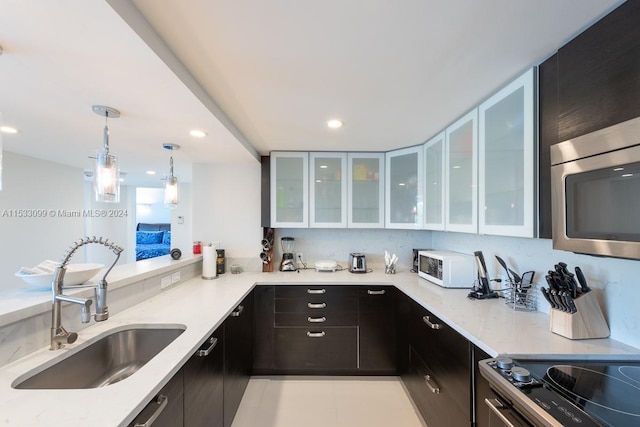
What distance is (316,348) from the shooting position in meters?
2.56

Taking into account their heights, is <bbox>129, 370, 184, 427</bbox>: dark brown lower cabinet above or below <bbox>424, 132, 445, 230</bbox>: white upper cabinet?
below

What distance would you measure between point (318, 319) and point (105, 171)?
196 cm

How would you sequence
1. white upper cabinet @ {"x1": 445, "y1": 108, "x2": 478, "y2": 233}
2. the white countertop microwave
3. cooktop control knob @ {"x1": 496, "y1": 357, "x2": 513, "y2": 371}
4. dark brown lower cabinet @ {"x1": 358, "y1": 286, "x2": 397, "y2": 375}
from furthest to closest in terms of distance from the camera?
dark brown lower cabinet @ {"x1": 358, "y1": 286, "x2": 397, "y2": 375} < the white countertop microwave < white upper cabinet @ {"x1": 445, "y1": 108, "x2": 478, "y2": 233} < cooktop control knob @ {"x1": 496, "y1": 357, "x2": 513, "y2": 371}

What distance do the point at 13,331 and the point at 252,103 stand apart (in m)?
1.52

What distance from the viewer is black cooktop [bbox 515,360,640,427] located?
81cm

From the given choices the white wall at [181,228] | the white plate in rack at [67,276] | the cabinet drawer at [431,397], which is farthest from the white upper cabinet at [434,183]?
the white wall at [181,228]

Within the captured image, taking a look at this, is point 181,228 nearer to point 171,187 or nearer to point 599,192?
point 171,187

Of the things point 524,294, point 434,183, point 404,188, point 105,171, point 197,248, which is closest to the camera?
point 105,171

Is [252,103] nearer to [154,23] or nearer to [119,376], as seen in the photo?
[154,23]

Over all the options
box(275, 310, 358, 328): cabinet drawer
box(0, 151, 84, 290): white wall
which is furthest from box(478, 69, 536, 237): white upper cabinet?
box(0, 151, 84, 290): white wall

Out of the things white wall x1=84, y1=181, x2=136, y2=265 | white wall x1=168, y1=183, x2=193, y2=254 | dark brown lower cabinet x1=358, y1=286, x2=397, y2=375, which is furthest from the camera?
white wall x1=168, y1=183, x2=193, y2=254

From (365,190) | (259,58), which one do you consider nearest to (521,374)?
(259,58)

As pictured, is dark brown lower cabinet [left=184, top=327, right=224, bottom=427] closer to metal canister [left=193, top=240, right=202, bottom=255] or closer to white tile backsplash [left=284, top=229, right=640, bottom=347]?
metal canister [left=193, top=240, right=202, bottom=255]

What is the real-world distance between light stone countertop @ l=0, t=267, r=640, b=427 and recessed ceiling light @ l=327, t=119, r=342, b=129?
140 cm
